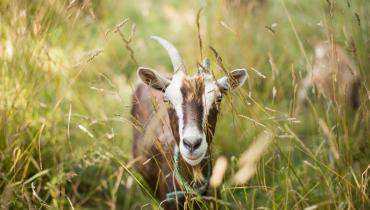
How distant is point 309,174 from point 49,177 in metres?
2.11

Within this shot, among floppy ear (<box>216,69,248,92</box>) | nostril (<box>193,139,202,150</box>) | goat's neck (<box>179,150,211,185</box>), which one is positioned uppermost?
floppy ear (<box>216,69,248,92</box>)

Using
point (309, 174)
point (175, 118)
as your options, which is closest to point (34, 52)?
point (175, 118)

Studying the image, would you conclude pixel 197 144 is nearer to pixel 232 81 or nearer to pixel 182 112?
pixel 182 112

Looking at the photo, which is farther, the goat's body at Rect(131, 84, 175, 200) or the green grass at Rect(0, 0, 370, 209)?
the goat's body at Rect(131, 84, 175, 200)

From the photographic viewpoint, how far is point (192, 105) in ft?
11.4

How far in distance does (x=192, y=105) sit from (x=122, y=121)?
0.45 metres

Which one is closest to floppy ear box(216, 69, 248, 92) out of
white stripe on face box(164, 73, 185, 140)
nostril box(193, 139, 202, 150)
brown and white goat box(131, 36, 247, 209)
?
brown and white goat box(131, 36, 247, 209)

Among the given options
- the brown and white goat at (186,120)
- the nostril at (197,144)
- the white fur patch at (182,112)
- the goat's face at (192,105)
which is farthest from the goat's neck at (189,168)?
the nostril at (197,144)

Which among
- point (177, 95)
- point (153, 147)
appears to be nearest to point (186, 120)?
point (177, 95)

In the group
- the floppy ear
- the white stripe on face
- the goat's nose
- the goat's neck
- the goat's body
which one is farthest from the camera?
the goat's body

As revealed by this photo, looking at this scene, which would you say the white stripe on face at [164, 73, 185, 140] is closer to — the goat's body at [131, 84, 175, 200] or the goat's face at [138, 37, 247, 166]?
the goat's face at [138, 37, 247, 166]

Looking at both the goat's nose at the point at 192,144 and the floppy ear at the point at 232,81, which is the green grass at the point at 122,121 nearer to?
the floppy ear at the point at 232,81

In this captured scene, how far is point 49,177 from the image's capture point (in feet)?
14.9

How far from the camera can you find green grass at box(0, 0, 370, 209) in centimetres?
352
